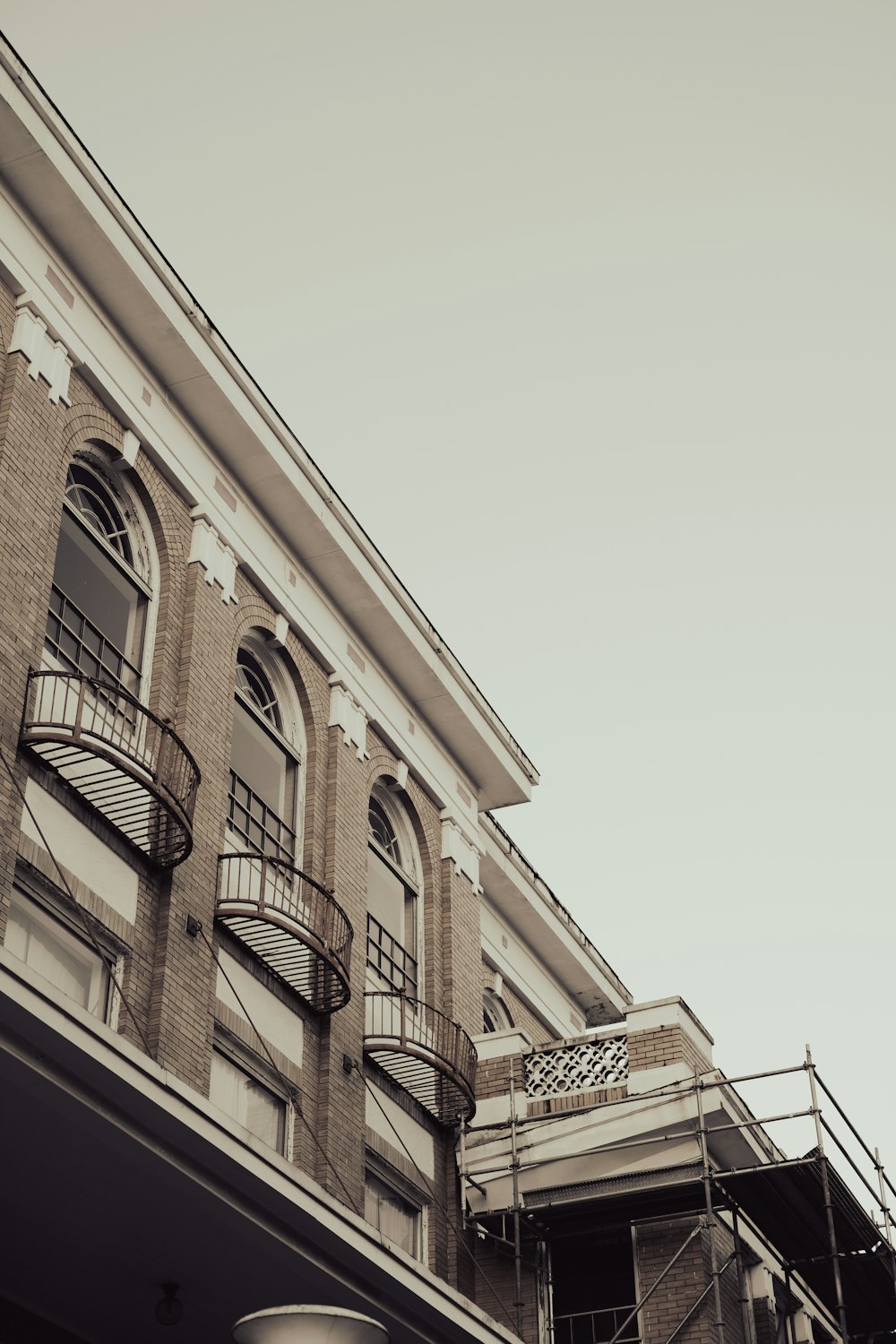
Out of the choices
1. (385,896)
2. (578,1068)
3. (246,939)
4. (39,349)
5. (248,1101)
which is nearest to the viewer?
(39,349)

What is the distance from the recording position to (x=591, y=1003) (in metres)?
32.9

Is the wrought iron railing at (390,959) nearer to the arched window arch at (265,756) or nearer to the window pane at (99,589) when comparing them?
the arched window arch at (265,756)

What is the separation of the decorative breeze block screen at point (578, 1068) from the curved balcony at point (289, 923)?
3452 millimetres

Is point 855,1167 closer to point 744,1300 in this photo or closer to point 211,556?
point 744,1300

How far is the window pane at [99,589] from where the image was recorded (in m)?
18.7

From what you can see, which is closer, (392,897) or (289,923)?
(289,923)

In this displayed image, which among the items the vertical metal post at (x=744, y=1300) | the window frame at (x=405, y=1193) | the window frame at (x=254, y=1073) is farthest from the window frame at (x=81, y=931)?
the vertical metal post at (x=744, y=1300)

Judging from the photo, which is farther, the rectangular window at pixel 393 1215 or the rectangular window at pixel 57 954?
the rectangular window at pixel 393 1215

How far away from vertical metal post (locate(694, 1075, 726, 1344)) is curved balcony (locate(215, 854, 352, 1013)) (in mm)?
4344

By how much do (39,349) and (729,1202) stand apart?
12.4 metres

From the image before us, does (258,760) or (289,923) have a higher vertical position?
(258,760)

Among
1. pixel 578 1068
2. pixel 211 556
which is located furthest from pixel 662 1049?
pixel 211 556

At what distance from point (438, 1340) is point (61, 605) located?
802cm

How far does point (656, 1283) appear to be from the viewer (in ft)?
66.3
